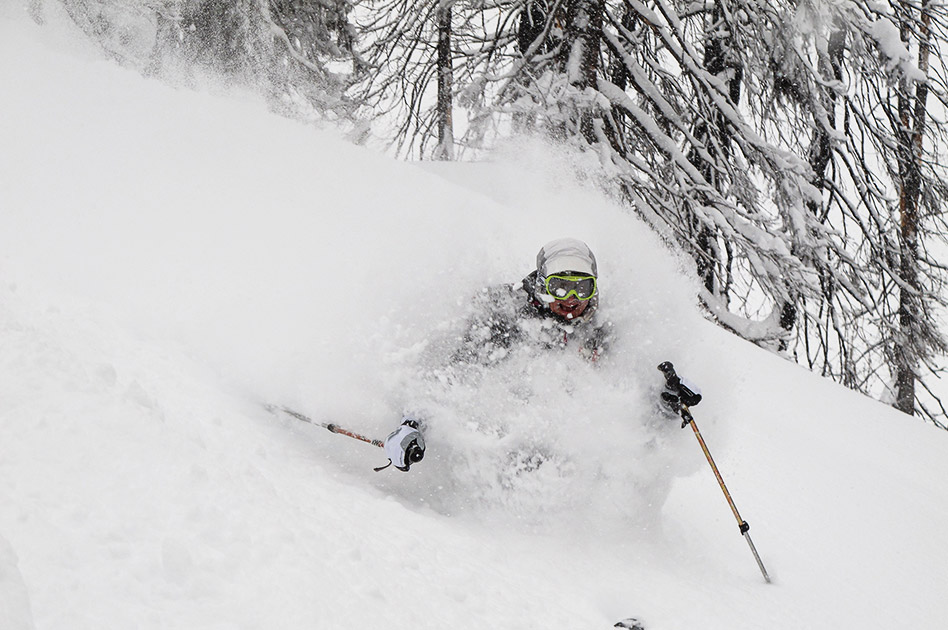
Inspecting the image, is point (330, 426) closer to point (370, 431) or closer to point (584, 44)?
point (370, 431)

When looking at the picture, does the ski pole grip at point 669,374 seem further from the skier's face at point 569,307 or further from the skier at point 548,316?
the skier's face at point 569,307

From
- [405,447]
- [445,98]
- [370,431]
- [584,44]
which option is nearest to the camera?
[405,447]

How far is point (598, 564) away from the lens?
12.5 ft

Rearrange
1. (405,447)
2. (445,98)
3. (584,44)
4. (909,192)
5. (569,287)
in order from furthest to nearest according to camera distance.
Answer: (445,98) → (909,192) → (584,44) → (569,287) → (405,447)

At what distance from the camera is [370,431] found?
4.45 m

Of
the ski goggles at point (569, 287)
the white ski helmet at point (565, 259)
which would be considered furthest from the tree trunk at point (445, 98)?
the ski goggles at point (569, 287)

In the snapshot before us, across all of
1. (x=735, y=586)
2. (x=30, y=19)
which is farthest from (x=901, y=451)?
(x=30, y=19)

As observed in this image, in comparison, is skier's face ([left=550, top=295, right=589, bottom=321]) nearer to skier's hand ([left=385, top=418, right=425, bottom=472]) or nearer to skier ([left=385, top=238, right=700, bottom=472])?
skier ([left=385, top=238, right=700, bottom=472])

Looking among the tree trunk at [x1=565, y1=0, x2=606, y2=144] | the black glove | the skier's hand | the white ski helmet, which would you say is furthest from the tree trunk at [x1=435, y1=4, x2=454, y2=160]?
the skier's hand

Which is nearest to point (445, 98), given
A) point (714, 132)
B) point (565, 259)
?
point (714, 132)

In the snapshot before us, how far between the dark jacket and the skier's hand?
57cm

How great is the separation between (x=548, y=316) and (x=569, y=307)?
18 cm

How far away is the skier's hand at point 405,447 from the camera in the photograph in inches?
150

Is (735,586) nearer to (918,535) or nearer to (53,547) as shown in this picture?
Answer: (918,535)
